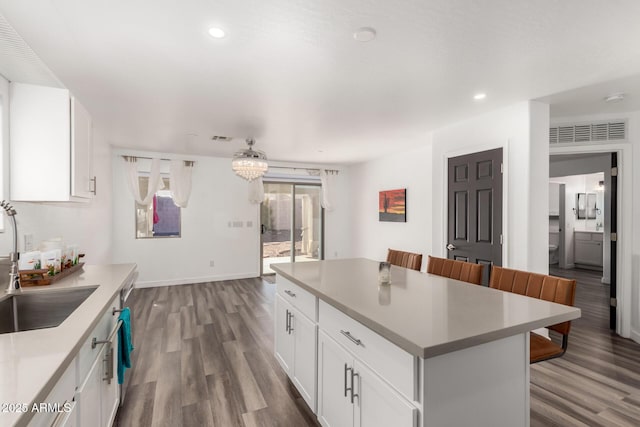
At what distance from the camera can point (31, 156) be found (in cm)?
202

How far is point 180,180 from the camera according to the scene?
18.3 feet

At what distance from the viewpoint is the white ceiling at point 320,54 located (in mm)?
1655

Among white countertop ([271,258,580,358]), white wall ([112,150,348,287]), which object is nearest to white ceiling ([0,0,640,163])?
white countertop ([271,258,580,358])

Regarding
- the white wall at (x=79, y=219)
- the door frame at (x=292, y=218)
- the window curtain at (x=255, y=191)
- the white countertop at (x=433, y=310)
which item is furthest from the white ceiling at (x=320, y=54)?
the door frame at (x=292, y=218)

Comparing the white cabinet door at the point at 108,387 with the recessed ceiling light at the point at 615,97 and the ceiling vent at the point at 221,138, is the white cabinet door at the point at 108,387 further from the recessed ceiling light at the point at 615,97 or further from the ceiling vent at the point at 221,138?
the recessed ceiling light at the point at 615,97

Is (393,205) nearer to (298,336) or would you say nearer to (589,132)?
(589,132)

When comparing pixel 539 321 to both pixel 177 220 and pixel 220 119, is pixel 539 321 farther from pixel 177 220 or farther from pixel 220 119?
pixel 177 220

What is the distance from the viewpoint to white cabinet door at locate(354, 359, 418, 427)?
1141 millimetres

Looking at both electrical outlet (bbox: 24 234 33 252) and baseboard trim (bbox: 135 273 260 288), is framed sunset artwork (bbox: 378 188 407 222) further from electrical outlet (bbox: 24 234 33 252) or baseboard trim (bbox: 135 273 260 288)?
electrical outlet (bbox: 24 234 33 252)

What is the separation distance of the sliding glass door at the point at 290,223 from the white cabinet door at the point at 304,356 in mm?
4214

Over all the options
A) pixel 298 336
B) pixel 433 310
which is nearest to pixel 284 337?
pixel 298 336

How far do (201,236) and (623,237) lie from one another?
624cm

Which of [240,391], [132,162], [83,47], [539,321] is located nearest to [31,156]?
[83,47]

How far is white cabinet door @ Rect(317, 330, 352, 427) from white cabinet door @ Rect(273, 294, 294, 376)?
0.53m
